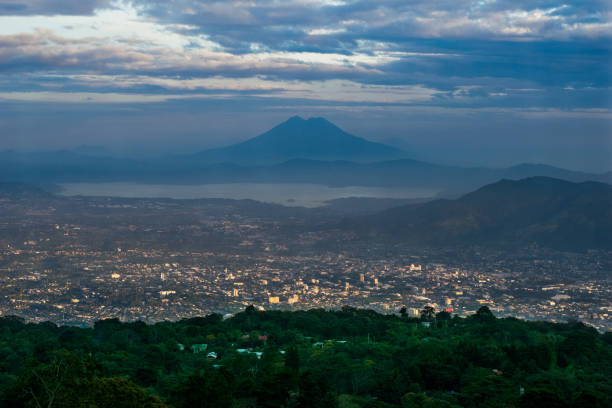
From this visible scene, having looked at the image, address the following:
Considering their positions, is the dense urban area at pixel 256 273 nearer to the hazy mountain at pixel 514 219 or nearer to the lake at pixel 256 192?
the hazy mountain at pixel 514 219

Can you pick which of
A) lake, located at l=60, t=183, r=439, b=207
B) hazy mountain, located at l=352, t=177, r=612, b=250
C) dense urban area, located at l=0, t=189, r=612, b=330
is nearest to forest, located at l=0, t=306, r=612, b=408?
dense urban area, located at l=0, t=189, r=612, b=330

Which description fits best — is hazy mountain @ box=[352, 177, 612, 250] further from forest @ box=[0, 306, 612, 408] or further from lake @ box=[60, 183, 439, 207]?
forest @ box=[0, 306, 612, 408]

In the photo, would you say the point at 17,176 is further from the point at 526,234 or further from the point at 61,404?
the point at 61,404

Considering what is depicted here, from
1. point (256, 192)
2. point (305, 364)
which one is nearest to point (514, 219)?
point (305, 364)

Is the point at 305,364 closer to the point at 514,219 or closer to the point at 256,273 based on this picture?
the point at 256,273

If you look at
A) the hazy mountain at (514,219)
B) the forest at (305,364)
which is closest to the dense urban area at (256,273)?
the hazy mountain at (514,219)
